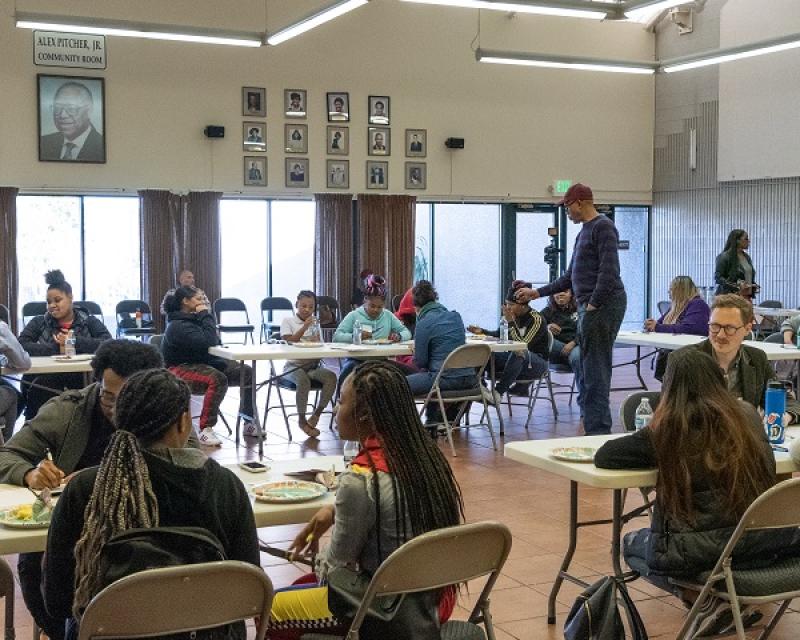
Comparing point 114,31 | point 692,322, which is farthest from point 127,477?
point 114,31

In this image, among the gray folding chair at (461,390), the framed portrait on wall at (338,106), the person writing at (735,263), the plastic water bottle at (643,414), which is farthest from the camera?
the framed portrait on wall at (338,106)

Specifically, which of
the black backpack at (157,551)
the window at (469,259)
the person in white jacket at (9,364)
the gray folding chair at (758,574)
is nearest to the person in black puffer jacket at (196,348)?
the person in white jacket at (9,364)

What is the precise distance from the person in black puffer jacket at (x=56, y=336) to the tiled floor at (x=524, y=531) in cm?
120

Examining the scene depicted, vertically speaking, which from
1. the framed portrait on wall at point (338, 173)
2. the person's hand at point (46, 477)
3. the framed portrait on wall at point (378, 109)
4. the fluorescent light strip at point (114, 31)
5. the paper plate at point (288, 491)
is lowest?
the paper plate at point (288, 491)

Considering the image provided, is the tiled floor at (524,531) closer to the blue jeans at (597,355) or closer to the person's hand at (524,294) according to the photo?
the blue jeans at (597,355)

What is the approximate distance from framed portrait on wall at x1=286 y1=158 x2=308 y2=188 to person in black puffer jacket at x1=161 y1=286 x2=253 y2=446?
5.93 meters

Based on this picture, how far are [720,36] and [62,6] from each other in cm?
869

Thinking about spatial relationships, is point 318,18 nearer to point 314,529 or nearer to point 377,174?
point 377,174

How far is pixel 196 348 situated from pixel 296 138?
6266 millimetres

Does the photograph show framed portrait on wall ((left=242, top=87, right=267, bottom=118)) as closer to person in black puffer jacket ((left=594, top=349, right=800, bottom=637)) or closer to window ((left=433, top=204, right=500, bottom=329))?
window ((left=433, top=204, right=500, bottom=329))

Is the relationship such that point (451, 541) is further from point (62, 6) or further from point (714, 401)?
point (62, 6)

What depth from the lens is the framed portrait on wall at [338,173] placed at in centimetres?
1361

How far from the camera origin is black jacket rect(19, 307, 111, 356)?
704 centimetres

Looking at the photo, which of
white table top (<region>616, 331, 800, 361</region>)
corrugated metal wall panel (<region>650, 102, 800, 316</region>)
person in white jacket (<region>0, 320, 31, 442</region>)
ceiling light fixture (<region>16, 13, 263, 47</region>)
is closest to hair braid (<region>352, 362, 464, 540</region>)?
person in white jacket (<region>0, 320, 31, 442</region>)
